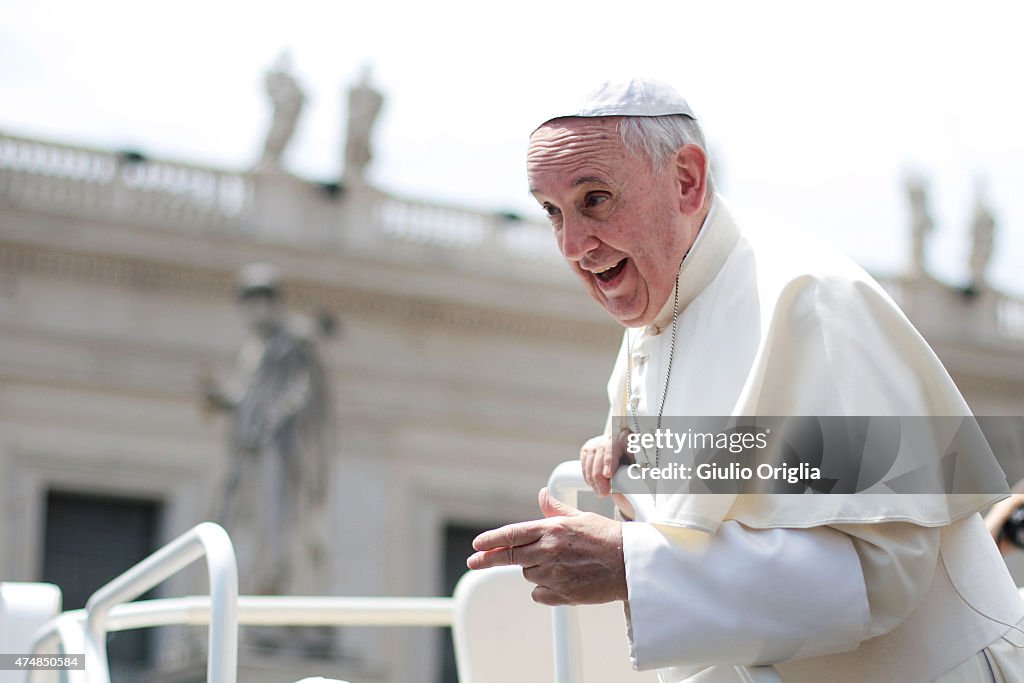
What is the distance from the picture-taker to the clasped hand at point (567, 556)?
1718 millimetres

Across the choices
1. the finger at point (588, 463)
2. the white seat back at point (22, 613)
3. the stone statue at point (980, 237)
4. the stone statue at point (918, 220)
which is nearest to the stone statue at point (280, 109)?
the stone statue at point (918, 220)

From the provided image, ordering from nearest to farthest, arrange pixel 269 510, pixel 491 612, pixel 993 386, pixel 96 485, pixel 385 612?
pixel 491 612 → pixel 385 612 → pixel 269 510 → pixel 96 485 → pixel 993 386

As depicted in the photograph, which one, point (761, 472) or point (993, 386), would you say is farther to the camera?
point (993, 386)

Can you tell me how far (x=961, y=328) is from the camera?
19.6 meters

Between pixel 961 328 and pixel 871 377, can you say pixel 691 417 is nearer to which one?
pixel 871 377

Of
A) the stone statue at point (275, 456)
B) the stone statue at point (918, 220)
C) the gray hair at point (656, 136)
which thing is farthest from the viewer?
the stone statue at point (918, 220)

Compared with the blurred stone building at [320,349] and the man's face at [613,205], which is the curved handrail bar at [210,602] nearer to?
the man's face at [613,205]

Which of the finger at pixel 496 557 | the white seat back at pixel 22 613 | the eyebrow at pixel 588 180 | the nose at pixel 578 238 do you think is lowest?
the finger at pixel 496 557

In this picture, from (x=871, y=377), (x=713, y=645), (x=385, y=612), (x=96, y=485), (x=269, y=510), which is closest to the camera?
(x=713, y=645)

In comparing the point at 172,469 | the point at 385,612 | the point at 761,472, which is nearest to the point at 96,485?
the point at 172,469

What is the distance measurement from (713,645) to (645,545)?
12 centimetres

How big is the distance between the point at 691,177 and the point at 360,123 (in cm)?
1574

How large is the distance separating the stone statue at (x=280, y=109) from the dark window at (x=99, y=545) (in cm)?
347

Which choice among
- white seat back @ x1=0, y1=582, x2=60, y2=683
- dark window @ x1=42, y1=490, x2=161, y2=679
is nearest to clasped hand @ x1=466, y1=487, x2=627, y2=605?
white seat back @ x1=0, y1=582, x2=60, y2=683
